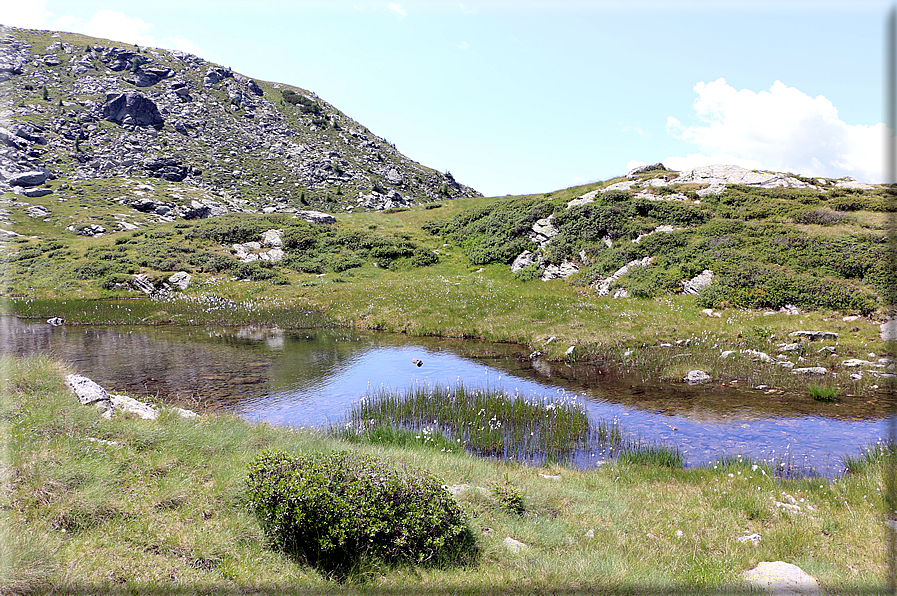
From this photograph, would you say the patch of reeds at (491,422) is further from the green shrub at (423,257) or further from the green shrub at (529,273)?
the green shrub at (423,257)

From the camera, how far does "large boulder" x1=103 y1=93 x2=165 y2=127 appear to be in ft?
404

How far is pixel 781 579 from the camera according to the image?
211 inches

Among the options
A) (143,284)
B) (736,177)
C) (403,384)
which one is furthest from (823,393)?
(143,284)

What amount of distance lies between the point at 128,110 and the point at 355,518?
159 metres

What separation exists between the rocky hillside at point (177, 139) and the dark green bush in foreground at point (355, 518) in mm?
79683

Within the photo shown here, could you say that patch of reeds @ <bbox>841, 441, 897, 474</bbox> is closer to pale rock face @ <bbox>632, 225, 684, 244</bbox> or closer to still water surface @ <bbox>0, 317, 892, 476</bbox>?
still water surface @ <bbox>0, 317, 892, 476</bbox>

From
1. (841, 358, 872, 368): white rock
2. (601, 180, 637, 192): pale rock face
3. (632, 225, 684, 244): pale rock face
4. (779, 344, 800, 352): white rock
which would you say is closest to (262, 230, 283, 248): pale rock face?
(601, 180, 637, 192): pale rock face

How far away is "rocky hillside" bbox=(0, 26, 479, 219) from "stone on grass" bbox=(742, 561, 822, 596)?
83518mm

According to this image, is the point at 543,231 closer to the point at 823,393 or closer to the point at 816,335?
the point at 816,335

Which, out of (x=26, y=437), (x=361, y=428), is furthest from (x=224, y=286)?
(x=26, y=437)

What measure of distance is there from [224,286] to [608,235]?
116 feet

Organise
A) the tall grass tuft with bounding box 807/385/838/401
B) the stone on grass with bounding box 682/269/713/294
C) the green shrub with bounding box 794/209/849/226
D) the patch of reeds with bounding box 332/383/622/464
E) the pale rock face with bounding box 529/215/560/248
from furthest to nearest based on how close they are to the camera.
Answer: the pale rock face with bounding box 529/215/560/248 < the green shrub with bounding box 794/209/849/226 < the stone on grass with bounding box 682/269/713/294 < the tall grass tuft with bounding box 807/385/838/401 < the patch of reeds with bounding box 332/383/622/464

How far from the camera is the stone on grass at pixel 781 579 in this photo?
505 cm

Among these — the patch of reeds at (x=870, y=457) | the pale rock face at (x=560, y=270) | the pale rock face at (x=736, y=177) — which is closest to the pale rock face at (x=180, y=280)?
the pale rock face at (x=560, y=270)
